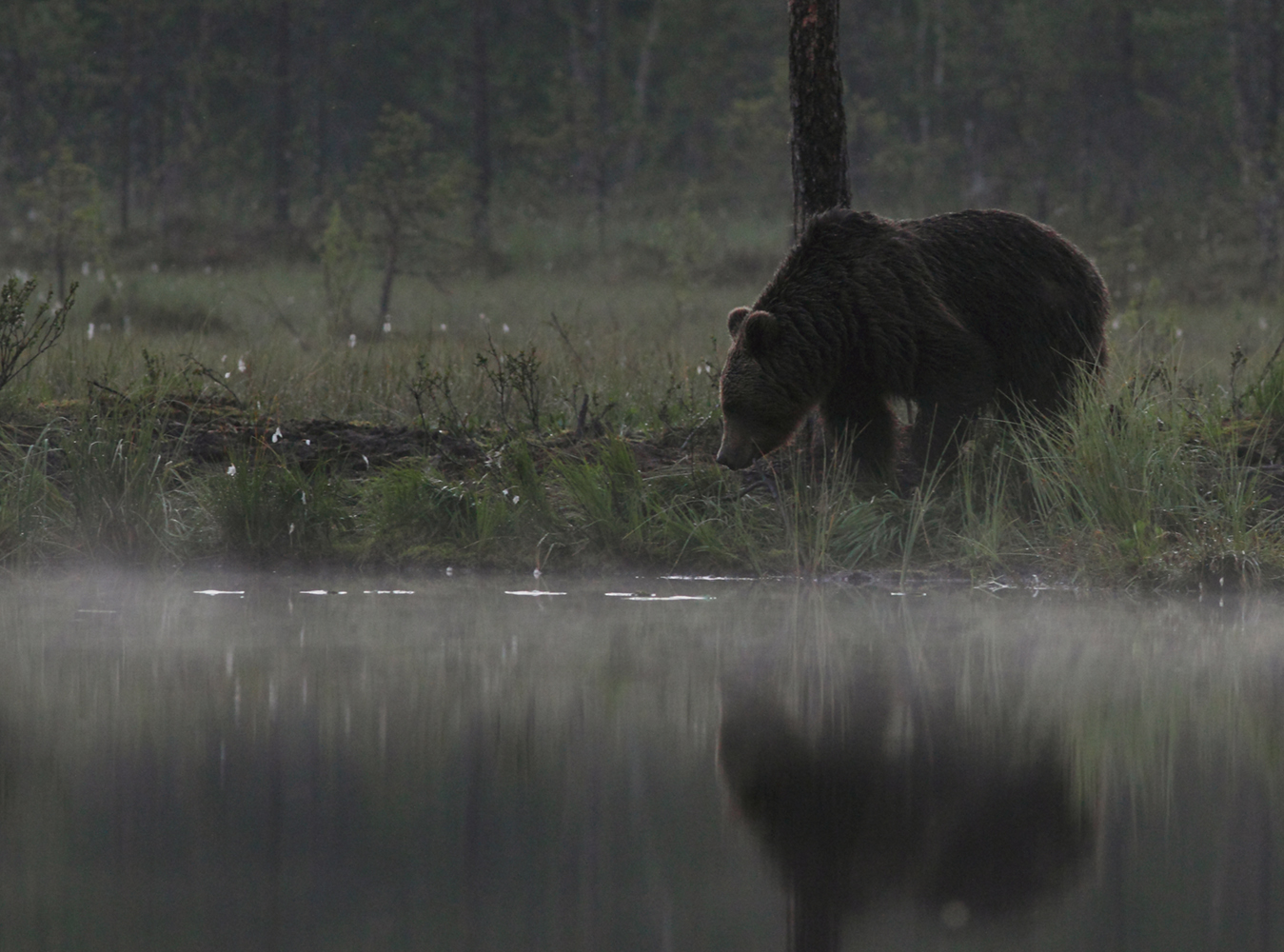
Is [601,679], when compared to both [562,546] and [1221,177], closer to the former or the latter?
[562,546]

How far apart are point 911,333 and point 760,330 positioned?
787 millimetres

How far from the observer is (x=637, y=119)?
1610 inches

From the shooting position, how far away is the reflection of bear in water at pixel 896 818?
372 cm

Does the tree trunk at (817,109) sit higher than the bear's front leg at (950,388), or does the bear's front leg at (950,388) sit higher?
the tree trunk at (817,109)

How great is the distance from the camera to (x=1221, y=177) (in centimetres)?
4138

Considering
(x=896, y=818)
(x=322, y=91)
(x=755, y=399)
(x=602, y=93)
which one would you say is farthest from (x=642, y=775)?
(x=322, y=91)

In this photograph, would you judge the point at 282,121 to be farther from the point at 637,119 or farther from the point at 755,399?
the point at 755,399

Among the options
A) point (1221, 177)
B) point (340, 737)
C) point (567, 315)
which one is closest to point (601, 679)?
point (340, 737)

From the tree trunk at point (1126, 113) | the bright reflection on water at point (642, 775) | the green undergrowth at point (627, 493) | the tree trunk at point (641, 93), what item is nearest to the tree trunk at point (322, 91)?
the tree trunk at point (641, 93)

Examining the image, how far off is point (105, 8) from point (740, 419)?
35476 millimetres

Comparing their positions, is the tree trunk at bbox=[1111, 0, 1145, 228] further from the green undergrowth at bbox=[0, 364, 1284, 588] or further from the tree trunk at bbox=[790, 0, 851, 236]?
the green undergrowth at bbox=[0, 364, 1284, 588]

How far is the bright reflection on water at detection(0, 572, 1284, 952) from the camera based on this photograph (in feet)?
11.8

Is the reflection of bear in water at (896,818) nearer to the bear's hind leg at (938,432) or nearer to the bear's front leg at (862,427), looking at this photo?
the bear's hind leg at (938,432)

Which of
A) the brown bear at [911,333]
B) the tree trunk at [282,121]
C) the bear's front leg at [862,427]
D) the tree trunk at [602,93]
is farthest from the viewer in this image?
the tree trunk at [282,121]
